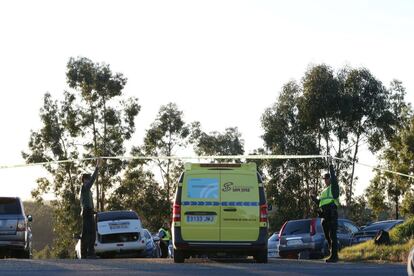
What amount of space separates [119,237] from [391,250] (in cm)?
1094

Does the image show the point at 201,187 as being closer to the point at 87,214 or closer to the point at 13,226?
the point at 87,214

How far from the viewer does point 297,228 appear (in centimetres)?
3008

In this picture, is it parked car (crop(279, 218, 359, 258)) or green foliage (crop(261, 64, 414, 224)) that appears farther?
green foliage (crop(261, 64, 414, 224))

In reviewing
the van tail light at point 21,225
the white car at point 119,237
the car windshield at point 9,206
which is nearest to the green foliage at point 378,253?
the van tail light at point 21,225

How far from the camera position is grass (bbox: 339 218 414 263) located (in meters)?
22.9

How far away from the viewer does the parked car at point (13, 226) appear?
27.1m

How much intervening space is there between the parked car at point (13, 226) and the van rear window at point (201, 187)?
7.22 m

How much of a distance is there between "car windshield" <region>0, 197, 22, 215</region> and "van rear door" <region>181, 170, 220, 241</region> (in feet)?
24.0

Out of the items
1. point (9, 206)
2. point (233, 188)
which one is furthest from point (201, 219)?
point (9, 206)

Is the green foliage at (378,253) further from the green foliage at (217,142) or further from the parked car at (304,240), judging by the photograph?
the green foliage at (217,142)

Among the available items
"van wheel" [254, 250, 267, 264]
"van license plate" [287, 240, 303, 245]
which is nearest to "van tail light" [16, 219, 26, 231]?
"van license plate" [287, 240, 303, 245]

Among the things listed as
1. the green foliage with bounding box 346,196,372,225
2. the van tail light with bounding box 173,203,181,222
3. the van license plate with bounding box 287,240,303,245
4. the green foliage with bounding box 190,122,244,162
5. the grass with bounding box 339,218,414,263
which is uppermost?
the green foliage with bounding box 190,122,244,162

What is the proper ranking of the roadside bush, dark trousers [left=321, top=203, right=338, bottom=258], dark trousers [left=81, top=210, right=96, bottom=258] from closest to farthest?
dark trousers [left=321, top=203, right=338, bottom=258] < dark trousers [left=81, top=210, right=96, bottom=258] < the roadside bush

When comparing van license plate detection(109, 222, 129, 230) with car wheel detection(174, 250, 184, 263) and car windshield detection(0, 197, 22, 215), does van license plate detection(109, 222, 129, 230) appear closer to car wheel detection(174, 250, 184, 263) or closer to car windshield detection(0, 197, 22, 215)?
car windshield detection(0, 197, 22, 215)
